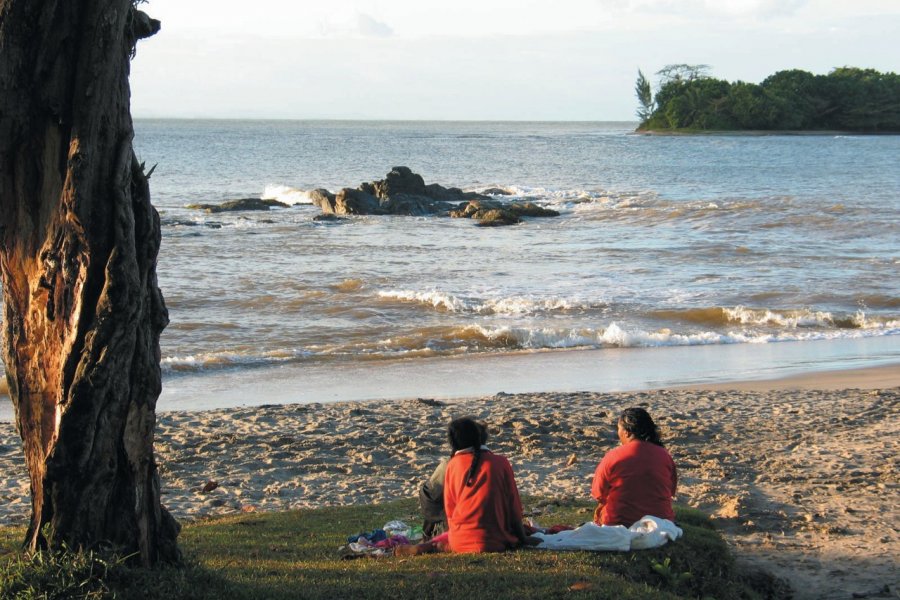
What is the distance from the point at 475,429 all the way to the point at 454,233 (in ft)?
95.7

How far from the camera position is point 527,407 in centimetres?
1233

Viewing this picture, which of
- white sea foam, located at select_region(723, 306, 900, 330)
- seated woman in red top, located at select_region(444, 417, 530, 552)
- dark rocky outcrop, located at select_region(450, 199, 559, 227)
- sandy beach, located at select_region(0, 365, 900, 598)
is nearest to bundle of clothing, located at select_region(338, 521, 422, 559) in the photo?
seated woman in red top, located at select_region(444, 417, 530, 552)

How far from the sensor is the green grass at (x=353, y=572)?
4945 mm

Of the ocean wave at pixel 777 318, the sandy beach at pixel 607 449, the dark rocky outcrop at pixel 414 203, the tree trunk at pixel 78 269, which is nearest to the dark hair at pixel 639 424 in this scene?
the sandy beach at pixel 607 449

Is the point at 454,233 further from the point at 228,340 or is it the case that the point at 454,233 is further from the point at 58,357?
the point at 58,357

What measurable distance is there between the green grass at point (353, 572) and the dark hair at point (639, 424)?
73 centimetres

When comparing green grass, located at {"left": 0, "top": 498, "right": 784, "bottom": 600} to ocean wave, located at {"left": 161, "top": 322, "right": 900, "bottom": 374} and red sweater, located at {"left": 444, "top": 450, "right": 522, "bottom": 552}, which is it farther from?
ocean wave, located at {"left": 161, "top": 322, "right": 900, "bottom": 374}

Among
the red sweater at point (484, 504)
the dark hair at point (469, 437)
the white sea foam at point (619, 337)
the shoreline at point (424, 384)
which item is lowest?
the shoreline at point (424, 384)

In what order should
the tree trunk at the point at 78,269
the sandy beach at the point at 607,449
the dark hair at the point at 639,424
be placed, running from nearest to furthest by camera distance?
1. the tree trunk at the point at 78,269
2. the dark hair at the point at 639,424
3. the sandy beach at the point at 607,449

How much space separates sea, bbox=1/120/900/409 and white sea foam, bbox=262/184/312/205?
71 cm

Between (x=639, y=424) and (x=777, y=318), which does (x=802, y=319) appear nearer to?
(x=777, y=318)

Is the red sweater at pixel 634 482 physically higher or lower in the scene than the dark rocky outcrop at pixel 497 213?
lower

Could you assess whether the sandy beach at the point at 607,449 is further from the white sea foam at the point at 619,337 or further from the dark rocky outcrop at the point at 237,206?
the dark rocky outcrop at the point at 237,206

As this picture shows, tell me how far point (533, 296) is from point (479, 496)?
51.3ft
